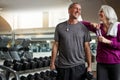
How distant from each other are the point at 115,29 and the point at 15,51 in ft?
13.7

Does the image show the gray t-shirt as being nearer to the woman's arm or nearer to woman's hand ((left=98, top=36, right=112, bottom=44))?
the woman's arm

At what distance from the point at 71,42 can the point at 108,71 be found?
47 cm

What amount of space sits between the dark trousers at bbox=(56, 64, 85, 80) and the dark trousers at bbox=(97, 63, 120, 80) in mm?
181

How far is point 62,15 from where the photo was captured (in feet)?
29.1

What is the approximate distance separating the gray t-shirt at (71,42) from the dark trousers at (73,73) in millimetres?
45

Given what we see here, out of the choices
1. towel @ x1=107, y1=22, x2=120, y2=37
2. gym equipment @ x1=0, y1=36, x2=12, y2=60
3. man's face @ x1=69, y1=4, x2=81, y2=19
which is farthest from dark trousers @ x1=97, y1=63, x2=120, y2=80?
gym equipment @ x1=0, y1=36, x2=12, y2=60

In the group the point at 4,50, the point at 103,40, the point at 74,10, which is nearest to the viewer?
the point at 103,40

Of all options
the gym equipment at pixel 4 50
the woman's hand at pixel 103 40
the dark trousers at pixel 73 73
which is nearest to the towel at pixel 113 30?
the woman's hand at pixel 103 40

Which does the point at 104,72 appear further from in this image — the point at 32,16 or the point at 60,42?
the point at 32,16

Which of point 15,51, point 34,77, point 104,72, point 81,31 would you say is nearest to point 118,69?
point 104,72

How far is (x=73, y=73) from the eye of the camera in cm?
253

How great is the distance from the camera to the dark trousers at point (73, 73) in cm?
252

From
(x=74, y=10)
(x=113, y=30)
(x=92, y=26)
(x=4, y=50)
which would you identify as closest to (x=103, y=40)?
(x=113, y=30)

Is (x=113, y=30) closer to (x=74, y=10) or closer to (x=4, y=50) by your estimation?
(x=74, y=10)
